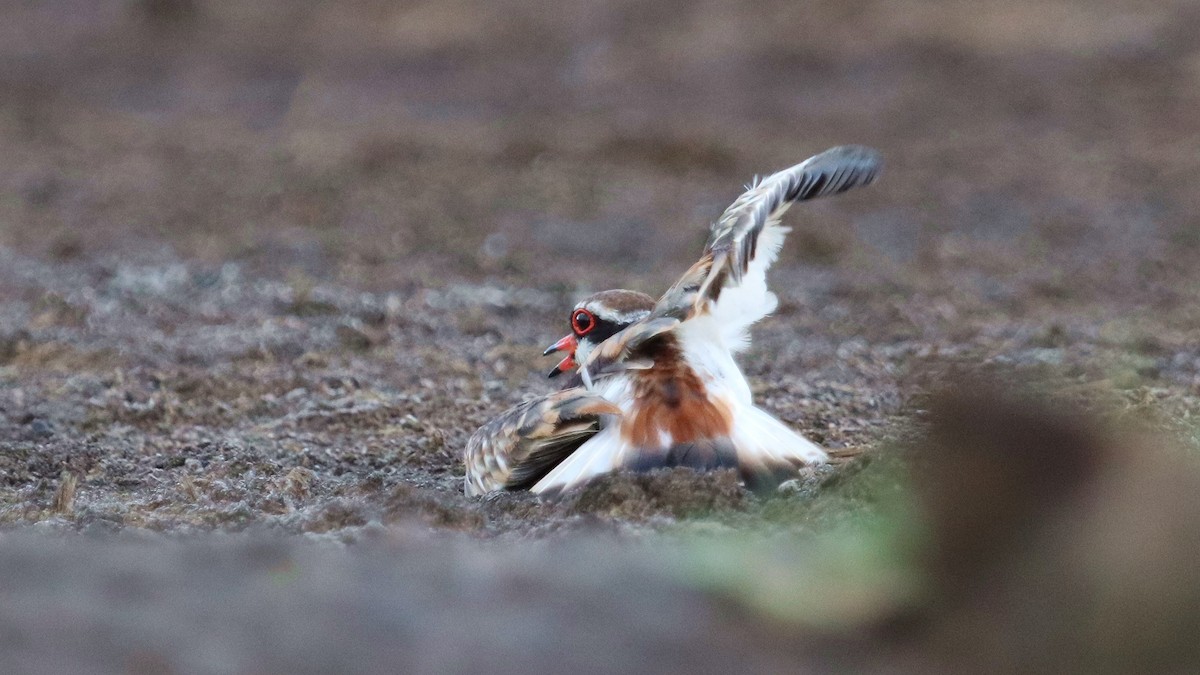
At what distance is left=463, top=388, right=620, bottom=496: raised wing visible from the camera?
4.04m

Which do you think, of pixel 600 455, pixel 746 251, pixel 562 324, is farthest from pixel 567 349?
pixel 562 324

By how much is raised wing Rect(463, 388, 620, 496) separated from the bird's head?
1.06 ft

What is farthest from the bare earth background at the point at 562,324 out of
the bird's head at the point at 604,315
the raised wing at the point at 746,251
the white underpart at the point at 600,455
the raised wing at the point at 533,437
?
the bird's head at the point at 604,315

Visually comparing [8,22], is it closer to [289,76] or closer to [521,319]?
[289,76]

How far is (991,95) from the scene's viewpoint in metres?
15.3

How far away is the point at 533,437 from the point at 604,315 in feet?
1.98

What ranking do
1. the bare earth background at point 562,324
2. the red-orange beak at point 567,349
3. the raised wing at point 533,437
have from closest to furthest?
the bare earth background at point 562,324, the raised wing at point 533,437, the red-orange beak at point 567,349

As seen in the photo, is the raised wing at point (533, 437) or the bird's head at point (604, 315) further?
the bird's head at point (604, 315)

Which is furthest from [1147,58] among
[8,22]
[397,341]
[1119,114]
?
[8,22]

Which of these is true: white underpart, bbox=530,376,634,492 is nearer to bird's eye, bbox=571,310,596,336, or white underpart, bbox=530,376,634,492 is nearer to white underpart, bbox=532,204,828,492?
white underpart, bbox=532,204,828,492

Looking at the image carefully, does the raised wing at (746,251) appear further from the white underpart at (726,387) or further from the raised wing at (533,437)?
the raised wing at (533,437)

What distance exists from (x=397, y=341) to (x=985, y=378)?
4.75 meters

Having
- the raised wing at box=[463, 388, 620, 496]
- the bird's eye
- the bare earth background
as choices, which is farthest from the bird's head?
the bare earth background

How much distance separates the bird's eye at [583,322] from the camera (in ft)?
15.0
